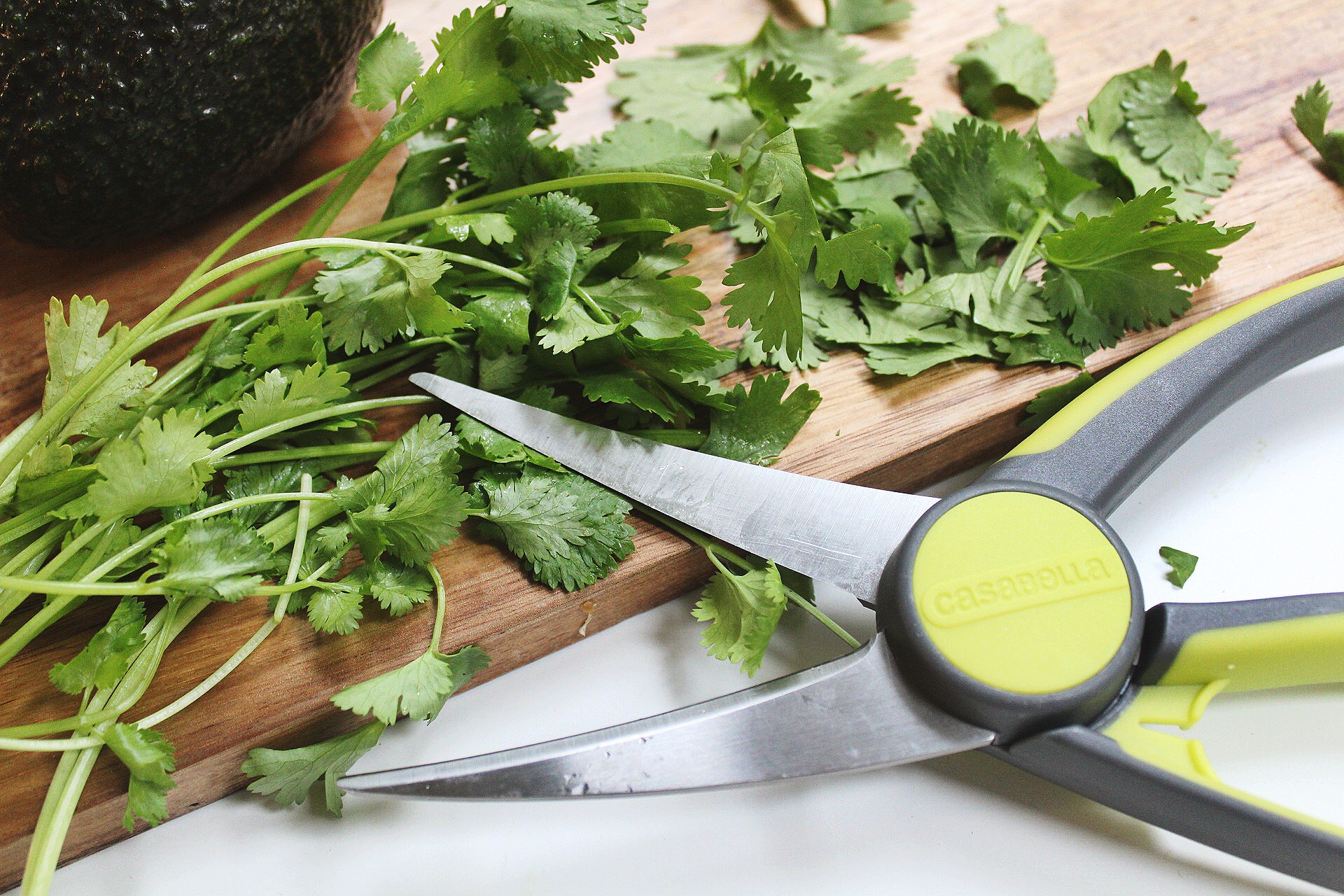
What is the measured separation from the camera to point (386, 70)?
0.95 metres

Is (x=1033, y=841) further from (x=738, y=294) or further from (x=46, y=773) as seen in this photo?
(x=46, y=773)

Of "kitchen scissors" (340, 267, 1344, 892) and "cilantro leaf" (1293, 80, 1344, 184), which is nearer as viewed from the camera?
"kitchen scissors" (340, 267, 1344, 892)

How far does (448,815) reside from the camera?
91cm

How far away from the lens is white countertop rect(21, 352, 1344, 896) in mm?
871

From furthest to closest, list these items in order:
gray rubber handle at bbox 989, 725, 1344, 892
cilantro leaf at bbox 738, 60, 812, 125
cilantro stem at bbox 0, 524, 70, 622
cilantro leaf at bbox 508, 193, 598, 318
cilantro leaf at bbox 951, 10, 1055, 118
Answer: cilantro leaf at bbox 951, 10, 1055, 118 → cilantro leaf at bbox 738, 60, 812, 125 → cilantro leaf at bbox 508, 193, 598, 318 → cilantro stem at bbox 0, 524, 70, 622 → gray rubber handle at bbox 989, 725, 1344, 892

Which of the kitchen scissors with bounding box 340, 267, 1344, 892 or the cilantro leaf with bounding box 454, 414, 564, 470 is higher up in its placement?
the cilantro leaf with bounding box 454, 414, 564, 470

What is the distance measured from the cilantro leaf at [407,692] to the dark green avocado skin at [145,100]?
2.07 feet

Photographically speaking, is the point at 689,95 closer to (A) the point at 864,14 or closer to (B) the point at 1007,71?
(A) the point at 864,14

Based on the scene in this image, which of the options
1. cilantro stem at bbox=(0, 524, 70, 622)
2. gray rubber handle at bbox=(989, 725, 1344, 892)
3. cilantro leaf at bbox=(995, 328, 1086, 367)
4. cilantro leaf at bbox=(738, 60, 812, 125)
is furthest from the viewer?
cilantro leaf at bbox=(738, 60, 812, 125)

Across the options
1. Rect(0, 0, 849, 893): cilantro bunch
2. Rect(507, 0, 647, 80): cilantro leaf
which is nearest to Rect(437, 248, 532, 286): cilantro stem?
Rect(0, 0, 849, 893): cilantro bunch

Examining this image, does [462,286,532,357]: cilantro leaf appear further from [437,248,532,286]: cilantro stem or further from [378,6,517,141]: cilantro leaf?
[378,6,517,141]: cilantro leaf

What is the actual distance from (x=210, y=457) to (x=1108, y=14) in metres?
1.33

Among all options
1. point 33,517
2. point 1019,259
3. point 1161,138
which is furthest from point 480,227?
point 1161,138

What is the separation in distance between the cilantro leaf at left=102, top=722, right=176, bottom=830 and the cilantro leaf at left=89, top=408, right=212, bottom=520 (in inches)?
7.1
